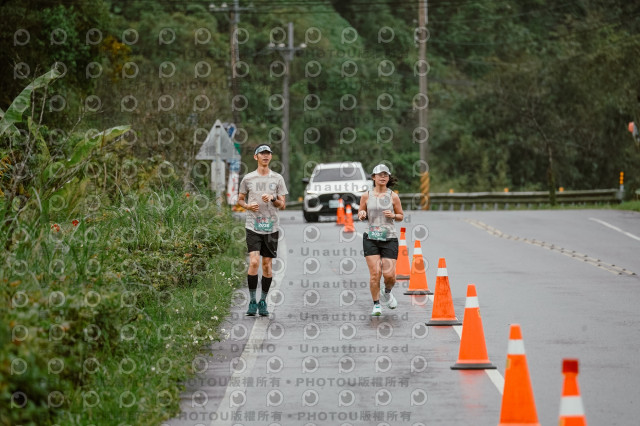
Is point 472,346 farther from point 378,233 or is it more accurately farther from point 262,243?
point 262,243

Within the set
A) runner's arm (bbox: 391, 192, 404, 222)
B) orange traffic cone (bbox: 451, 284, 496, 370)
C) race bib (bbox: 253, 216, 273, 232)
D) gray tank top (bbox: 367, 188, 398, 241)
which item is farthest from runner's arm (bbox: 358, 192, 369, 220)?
orange traffic cone (bbox: 451, 284, 496, 370)

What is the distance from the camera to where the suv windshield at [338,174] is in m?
37.1

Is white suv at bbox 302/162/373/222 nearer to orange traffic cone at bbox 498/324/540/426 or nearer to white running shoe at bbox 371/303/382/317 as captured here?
white running shoe at bbox 371/303/382/317

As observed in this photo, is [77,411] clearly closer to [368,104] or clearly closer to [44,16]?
[44,16]

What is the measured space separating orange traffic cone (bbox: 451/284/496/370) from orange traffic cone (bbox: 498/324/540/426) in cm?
238

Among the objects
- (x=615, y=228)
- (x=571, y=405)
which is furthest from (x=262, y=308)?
(x=615, y=228)

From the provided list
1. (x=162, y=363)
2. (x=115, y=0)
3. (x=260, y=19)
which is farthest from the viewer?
(x=260, y=19)

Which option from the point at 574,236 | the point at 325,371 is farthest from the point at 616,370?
the point at 574,236

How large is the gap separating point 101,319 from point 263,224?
197 inches

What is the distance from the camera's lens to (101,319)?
9.92m

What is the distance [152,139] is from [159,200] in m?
14.4

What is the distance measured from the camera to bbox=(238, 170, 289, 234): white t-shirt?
14695 millimetres

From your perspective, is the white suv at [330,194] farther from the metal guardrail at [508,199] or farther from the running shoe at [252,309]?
the running shoe at [252,309]

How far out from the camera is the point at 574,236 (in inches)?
1086
